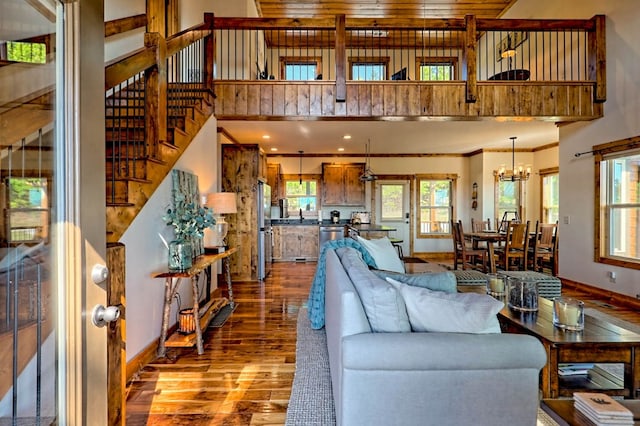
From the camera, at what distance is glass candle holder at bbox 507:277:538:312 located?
238 cm

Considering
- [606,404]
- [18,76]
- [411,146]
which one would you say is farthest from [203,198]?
[411,146]

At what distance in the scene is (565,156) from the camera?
17.6ft

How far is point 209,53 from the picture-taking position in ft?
14.6

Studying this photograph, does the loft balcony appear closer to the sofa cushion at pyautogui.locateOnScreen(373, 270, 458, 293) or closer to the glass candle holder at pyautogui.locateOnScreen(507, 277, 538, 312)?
the glass candle holder at pyautogui.locateOnScreen(507, 277, 538, 312)

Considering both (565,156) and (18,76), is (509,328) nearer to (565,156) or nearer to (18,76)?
(18,76)

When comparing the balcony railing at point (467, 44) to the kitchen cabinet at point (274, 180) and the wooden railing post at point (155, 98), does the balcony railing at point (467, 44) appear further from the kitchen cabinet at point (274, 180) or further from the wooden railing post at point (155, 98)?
the kitchen cabinet at point (274, 180)

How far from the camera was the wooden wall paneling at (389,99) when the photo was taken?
4562mm

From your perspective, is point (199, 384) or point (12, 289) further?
point (199, 384)

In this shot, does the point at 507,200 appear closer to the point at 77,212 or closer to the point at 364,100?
the point at 364,100

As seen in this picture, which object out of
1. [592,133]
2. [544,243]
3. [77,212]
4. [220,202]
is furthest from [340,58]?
[544,243]

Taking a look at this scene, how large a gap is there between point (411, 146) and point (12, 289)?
7.51m

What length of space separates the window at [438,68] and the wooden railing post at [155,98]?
6.54 metres

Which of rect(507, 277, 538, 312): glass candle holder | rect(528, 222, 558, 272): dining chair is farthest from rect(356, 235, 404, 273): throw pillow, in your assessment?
rect(528, 222, 558, 272): dining chair

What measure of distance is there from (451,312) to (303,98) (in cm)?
372
